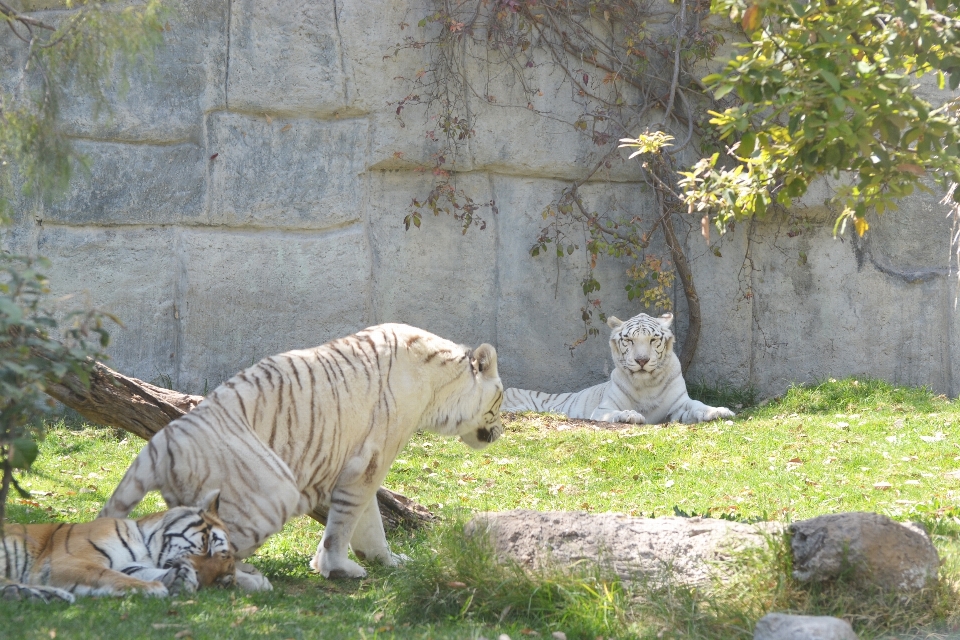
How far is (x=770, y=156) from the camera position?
487 cm

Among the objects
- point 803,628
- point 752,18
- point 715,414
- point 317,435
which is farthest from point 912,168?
point 715,414

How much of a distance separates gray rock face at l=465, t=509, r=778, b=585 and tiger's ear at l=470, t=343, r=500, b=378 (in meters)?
1.32

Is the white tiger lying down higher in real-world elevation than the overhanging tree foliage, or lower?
lower

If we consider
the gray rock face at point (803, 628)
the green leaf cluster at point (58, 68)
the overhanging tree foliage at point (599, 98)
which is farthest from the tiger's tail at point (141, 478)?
the overhanging tree foliage at point (599, 98)

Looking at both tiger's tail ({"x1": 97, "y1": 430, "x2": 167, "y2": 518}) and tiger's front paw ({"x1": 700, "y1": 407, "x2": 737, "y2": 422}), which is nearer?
tiger's tail ({"x1": 97, "y1": 430, "x2": 167, "y2": 518})

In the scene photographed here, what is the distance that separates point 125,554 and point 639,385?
715 cm

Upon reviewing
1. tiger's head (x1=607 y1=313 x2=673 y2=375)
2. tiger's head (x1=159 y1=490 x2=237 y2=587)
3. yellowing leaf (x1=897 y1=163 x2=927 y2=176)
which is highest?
yellowing leaf (x1=897 y1=163 x2=927 y2=176)

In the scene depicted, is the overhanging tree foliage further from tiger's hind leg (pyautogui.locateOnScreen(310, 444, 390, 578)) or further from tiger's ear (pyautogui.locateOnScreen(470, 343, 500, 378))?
tiger's hind leg (pyautogui.locateOnScreen(310, 444, 390, 578))

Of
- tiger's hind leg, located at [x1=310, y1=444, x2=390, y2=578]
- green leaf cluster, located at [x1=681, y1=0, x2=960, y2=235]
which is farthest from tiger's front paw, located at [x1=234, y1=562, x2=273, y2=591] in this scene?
green leaf cluster, located at [x1=681, y1=0, x2=960, y2=235]

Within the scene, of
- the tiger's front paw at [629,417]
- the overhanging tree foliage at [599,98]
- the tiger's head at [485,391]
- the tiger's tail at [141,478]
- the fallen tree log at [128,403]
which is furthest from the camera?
the overhanging tree foliage at [599,98]

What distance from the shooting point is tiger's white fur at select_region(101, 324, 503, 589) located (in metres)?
4.80

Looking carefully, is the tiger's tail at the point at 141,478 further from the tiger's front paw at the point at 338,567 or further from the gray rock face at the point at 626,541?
the gray rock face at the point at 626,541

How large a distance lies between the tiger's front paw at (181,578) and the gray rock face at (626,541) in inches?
48.5

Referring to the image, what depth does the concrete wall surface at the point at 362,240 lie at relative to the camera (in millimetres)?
10086
